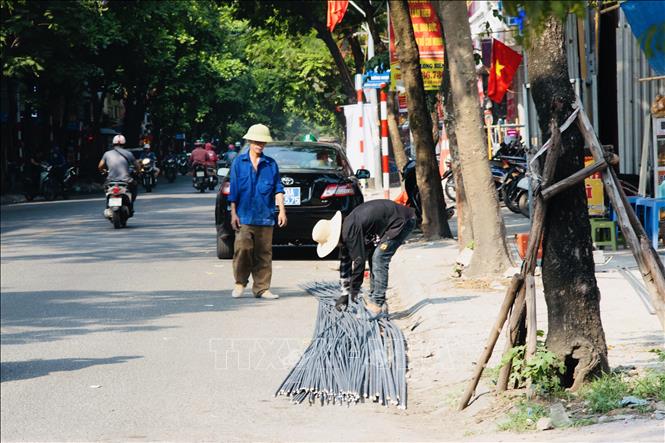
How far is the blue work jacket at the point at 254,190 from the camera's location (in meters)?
12.4

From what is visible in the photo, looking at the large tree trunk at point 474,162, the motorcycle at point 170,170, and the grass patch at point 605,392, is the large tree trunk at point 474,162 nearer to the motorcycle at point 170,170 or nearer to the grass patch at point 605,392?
the grass patch at point 605,392

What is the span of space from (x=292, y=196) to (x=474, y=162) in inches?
155

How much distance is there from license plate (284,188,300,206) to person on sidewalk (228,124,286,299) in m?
3.17

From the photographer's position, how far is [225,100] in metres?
89.1

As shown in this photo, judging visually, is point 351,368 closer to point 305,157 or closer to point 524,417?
point 524,417

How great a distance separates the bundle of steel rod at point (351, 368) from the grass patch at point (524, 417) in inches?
38.4

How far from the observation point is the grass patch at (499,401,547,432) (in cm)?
614

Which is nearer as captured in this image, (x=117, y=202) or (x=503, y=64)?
(x=117, y=202)

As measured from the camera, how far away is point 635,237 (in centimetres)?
669

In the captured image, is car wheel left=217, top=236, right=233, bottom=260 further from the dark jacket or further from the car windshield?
the dark jacket

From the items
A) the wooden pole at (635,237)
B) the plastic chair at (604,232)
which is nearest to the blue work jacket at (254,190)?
the plastic chair at (604,232)

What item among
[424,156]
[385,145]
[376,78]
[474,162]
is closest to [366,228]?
[474,162]

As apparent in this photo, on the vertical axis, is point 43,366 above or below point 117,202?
below

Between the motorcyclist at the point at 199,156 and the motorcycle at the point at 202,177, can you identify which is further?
the motorcycle at the point at 202,177
